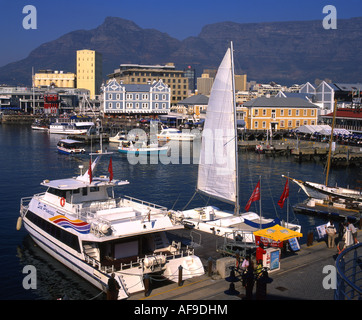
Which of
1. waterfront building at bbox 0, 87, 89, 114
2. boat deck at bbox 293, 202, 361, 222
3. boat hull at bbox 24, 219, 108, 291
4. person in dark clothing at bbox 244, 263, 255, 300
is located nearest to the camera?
person in dark clothing at bbox 244, 263, 255, 300

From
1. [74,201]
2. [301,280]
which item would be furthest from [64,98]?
[301,280]

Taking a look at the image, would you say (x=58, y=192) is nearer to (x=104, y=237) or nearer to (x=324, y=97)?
(x=104, y=237)

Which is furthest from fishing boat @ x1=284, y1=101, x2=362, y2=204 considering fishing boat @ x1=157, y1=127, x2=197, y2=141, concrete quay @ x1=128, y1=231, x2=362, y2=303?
fishing boat @ x1=157, y1=127, x2=197, y2=141

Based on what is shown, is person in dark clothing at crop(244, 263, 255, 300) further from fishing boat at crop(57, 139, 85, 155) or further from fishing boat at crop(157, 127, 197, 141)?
fishing boat at crop(157, 127, 197, 141)

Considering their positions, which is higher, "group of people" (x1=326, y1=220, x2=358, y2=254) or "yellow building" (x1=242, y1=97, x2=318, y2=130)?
"yellow building" (x1=242, y1=97, x2=318, y2=130)

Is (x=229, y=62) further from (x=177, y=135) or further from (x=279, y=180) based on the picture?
(x=177, y=135)

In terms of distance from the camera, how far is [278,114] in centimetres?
9175

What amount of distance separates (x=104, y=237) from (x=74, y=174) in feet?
115

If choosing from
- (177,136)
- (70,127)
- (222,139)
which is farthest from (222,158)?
(70,127)

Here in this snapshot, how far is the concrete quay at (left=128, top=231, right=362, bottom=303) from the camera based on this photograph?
1640 centimetres

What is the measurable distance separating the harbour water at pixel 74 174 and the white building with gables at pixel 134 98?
40.6 meters

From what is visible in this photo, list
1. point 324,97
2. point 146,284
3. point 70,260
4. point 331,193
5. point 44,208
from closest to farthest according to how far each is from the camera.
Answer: point 146,284
point 70,260
point 44,208
point 331,193
point 324,97

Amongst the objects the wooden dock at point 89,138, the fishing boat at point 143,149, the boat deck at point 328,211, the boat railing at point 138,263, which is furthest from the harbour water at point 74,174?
the wooden dock at point 89,138
